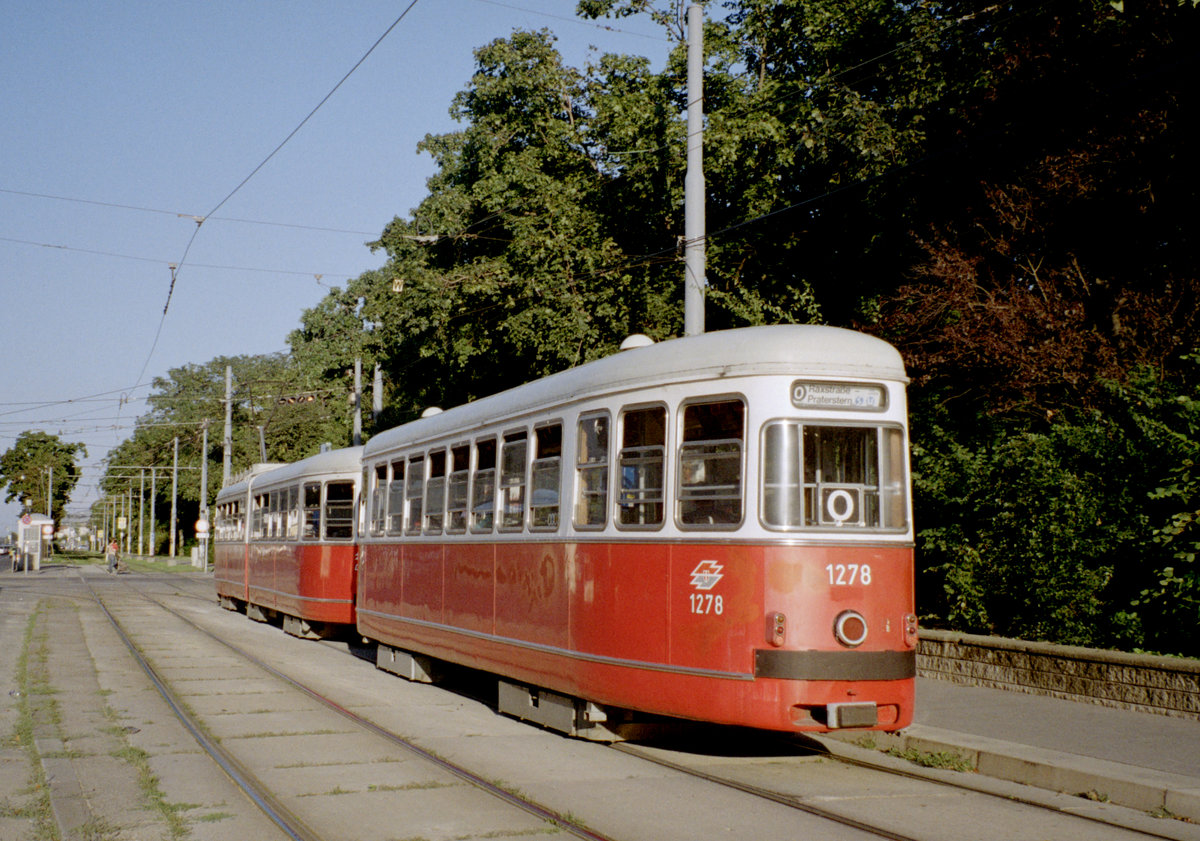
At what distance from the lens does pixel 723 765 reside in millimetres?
9266

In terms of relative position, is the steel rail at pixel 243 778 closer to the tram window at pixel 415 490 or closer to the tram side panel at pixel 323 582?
the tram window at pixel 415 490

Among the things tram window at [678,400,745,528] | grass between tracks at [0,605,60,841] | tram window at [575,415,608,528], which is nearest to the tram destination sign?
tram window at [678,400,745,528]

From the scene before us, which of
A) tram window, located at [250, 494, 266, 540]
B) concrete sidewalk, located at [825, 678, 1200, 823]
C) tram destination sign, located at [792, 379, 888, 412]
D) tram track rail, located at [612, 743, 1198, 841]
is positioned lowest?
tram track rail, located at [612, 743, 1198, 841]

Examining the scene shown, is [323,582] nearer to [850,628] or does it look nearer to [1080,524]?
[1080,524]

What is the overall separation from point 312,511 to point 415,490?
19.3 feet

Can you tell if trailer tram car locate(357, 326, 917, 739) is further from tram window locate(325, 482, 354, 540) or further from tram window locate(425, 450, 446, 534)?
tram window locate(325, 482, 354, 540)

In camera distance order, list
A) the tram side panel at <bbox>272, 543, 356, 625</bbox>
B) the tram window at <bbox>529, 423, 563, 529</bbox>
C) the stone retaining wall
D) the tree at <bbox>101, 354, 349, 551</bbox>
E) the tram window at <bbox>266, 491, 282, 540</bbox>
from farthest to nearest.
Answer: the tree at <bbox>101, 354, 349, 551</bbox> → the tram window at <bbox>266, 491, 282, 540</bbox> → the tram side panel at <bbox>272, 543, 356, 625</bbox> → the stone retaining wall → the tram window at <bbox>529, 423, 563, 529</bbox>

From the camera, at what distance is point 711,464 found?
8891 mm

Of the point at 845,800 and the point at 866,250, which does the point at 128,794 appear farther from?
the point at 866,250

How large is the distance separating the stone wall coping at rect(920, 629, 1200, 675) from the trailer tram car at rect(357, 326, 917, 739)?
131 inches

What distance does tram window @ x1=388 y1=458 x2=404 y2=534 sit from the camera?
48.8 ft

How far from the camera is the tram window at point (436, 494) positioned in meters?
13.4

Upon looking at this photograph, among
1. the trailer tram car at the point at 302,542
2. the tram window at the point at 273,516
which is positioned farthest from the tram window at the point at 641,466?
the tram window at the point at 273,516

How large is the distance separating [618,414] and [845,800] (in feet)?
10.8
